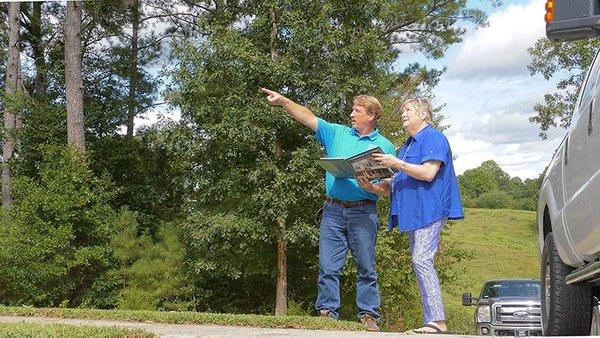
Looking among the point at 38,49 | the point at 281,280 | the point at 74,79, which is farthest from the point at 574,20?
the point at 38,49

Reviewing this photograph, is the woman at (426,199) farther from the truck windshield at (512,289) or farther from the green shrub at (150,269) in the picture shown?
the green shrub at (150,269)

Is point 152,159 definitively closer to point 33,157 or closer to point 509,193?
point 33,157

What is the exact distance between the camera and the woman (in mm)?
5828

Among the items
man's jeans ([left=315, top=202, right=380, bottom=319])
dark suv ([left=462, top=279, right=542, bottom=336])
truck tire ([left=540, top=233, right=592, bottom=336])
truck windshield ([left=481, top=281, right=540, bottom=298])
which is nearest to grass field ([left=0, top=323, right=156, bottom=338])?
man's jeans ([left=315, top=202, right=380, bottom=319])

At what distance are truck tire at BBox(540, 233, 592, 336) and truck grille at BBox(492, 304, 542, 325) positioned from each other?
11.8m

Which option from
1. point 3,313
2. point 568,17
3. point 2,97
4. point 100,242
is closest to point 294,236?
point 100,242

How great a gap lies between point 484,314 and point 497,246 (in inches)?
1401

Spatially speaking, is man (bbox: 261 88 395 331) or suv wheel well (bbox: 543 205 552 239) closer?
suv wheel well (bbox: 543 205 552 239)

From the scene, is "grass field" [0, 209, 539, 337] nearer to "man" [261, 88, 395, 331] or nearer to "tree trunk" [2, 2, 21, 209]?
"man" [261, 88, 395, 331]

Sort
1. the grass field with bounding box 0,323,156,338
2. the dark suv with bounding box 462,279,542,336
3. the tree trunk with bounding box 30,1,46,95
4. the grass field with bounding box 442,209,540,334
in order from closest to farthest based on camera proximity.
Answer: the grass field with bounding box 0,323,156,338 < the dark suv with bounding box 462,279,542,336 < the tree trunk with bounding box 30,1,46,95 < the grass field with bounding box 442,209,540,334

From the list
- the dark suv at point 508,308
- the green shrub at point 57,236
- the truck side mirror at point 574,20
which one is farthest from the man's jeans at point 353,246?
the green shrub at point 57,236

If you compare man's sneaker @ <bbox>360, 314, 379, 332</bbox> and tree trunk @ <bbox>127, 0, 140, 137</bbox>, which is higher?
tree trunk @ <bbox>127, 0, 140, 137</bbox>

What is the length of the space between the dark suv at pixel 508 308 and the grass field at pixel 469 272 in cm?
136

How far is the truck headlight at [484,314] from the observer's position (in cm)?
1769
